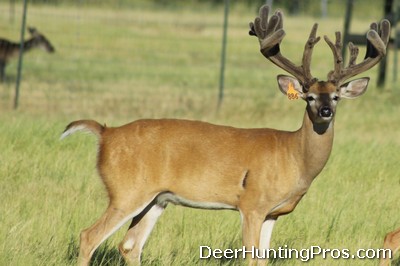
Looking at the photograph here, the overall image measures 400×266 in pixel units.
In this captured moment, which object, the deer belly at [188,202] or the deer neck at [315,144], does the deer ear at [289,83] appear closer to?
the deer neck at [315,144]

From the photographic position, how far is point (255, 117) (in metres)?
16.4

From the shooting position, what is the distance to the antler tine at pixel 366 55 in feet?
24.2

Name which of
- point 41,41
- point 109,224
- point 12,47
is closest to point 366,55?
point 109,224

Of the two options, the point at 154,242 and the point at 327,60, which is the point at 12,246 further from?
the point at 327,60

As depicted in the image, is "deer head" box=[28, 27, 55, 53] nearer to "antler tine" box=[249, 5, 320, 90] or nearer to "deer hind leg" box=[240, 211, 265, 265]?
"antler tine" box=[249, 5, 320, 90]

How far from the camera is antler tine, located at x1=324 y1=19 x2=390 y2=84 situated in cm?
738

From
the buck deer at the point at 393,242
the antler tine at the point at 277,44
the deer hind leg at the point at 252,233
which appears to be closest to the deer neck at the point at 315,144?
the antler tine at the point at 277,44

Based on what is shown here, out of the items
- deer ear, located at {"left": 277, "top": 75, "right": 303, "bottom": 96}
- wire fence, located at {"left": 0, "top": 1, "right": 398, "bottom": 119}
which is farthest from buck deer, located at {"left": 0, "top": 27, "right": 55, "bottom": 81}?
deer ear, located at {"left": 277, "top": 75, "right": 303, "bottom": 96}

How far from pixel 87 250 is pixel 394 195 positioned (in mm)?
3698

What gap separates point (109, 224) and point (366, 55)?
2.33 metres

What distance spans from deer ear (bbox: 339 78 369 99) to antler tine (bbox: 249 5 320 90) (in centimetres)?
24

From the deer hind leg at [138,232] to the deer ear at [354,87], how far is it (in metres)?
1.48

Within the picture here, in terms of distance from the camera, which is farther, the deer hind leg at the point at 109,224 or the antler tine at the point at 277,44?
the antler tine at the point at 277,44

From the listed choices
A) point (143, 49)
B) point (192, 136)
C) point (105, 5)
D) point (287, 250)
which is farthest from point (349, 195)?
point (105, 5)
